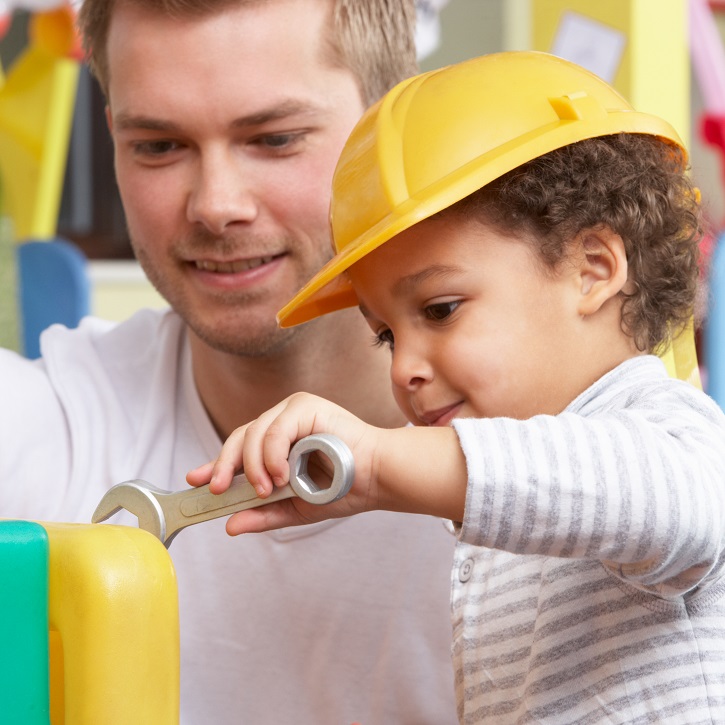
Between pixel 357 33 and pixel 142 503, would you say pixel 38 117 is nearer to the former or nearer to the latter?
pixel 357 33

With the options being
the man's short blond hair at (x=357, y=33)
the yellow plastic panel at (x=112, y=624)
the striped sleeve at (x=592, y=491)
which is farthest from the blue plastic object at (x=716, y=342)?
the yellow plastic panel at (x=112, y=624)

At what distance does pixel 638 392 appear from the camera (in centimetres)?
71

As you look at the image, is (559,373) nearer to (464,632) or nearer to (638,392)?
(638,392)

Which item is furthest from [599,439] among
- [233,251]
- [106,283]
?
[106,283]

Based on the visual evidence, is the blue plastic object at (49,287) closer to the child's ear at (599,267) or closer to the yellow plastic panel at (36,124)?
the yellow plastic panel at (36,124)

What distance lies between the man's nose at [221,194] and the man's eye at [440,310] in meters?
0.29

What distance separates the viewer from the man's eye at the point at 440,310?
73cm

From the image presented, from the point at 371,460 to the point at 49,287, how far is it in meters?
1.48

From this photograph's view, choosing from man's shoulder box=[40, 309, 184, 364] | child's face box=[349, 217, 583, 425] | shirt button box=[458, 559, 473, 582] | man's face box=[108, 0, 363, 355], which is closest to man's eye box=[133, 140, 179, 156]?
man's face box=[108, 0, 363, 355]

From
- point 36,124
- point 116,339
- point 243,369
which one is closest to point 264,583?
point 243,369

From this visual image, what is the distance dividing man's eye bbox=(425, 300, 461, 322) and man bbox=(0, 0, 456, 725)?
286 mm

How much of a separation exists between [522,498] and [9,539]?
0.82 feet

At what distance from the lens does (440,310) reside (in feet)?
2.42

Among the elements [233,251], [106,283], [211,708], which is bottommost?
[211,708]
